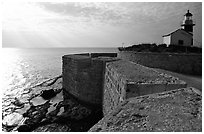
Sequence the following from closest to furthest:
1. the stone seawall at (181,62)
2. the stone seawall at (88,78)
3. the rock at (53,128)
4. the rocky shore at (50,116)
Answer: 1. the rock at (53,128)
2. the rocky shore at (50,116)
3. the stone seawall at (88,78)
4. the stone seawall at (181,62)

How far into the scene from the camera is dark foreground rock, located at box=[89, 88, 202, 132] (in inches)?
74.4

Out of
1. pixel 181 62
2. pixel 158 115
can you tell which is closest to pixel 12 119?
pixel 158 115

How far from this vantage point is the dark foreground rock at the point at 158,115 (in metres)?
1.89

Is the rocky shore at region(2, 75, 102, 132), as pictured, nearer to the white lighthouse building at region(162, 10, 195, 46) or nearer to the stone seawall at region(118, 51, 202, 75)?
the stone seawall at region(118, 51, 202, 75)

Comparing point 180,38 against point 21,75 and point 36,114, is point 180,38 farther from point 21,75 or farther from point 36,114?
point 21,75

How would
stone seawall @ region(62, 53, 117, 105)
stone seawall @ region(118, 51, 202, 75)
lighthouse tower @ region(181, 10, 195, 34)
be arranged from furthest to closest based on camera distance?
lighthouse tower @ region(181, 10, 195, 34)
stone seawall @ region(118, 51, 202, 75)
stone seawall @ region(62, 53, 117, 105)

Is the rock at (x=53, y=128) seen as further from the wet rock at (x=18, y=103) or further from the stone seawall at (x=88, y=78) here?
the wet rock at (x=18, y=103)

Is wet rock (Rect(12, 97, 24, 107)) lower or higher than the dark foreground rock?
lower

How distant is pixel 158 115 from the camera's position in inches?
84.1

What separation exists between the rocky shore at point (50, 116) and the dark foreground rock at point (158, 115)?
6593 millimetres

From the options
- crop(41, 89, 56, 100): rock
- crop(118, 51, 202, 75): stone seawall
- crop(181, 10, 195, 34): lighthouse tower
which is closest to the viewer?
crop(41, 89, 56, 100): rock

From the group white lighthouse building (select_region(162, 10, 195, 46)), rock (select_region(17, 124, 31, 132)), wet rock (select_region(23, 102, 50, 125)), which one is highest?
white lighthouse building (select_region(162, 10, 195, 46))

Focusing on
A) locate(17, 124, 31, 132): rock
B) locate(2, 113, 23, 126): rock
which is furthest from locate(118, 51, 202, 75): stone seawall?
locate(2, 113, 23, 126): rock

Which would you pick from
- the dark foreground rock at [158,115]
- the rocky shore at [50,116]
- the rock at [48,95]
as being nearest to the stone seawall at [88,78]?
the rocky shore at [50,116]
